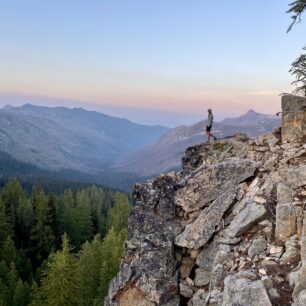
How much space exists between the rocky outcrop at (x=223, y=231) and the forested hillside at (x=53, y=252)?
22.1m

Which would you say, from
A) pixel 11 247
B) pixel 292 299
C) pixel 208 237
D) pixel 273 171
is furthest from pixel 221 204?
pixel 11 247

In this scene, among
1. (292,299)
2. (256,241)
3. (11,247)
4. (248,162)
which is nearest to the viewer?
(292,299)

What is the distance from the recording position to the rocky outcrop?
15.8m

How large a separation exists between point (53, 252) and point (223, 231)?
51600mm

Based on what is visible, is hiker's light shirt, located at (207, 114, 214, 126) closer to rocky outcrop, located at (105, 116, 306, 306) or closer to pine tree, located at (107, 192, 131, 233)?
rocky outcrop, located at (105, 116, 306, 306)

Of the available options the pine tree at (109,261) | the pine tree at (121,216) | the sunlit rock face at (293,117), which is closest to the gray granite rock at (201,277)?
the sunlit rock face at (293,117)

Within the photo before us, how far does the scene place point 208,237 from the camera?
67.7 feet

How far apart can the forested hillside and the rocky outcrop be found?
22.1 meters

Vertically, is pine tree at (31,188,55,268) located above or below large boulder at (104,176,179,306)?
below

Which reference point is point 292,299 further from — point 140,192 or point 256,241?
point 140,192

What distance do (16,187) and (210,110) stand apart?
3214 inches

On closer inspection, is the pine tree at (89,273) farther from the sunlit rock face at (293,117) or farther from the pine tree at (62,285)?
the sunlit rock face at (293,117)

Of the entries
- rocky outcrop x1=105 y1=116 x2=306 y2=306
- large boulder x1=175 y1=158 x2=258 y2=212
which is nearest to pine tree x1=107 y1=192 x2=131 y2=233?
rocky outcrop x1=105 y1=116 x2=306 y2=306

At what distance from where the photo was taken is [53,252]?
65.5 metres
